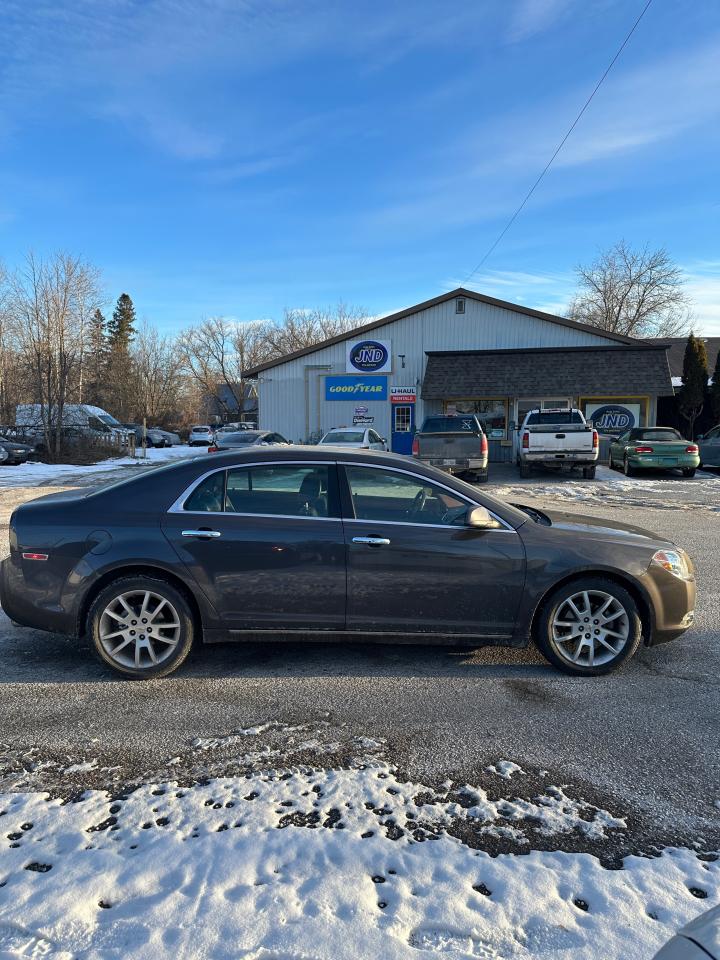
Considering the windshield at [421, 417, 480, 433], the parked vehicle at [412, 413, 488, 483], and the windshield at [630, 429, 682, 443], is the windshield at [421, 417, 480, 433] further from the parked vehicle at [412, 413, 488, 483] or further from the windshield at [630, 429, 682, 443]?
the windshield at [630, 429, 682, 443]

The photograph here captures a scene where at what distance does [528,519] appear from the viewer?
174 inches

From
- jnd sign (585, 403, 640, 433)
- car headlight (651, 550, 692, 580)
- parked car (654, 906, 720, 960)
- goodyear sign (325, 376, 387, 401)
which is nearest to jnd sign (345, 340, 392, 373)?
goodyear sign (325, 376, 387, 401)

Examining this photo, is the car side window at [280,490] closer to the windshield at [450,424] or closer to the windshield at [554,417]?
the windshield at [450,424]

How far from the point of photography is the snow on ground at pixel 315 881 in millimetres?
2064

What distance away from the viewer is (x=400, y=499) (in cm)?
445

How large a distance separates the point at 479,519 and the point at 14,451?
2466 cm

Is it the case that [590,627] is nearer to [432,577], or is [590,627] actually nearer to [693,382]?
[432,577]

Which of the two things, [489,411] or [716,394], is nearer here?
[489,411]

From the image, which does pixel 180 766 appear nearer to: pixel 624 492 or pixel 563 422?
pixel 624 492

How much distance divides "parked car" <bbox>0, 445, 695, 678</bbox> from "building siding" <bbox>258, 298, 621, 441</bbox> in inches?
921

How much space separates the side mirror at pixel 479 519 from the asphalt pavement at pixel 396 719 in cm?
102

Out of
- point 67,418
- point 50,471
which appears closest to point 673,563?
point 50,471

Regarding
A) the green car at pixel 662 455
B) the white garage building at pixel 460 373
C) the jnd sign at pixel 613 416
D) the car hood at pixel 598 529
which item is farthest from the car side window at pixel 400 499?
the jnd sign at pixel 613 416

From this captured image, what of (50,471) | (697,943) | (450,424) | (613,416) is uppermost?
(613,416)
